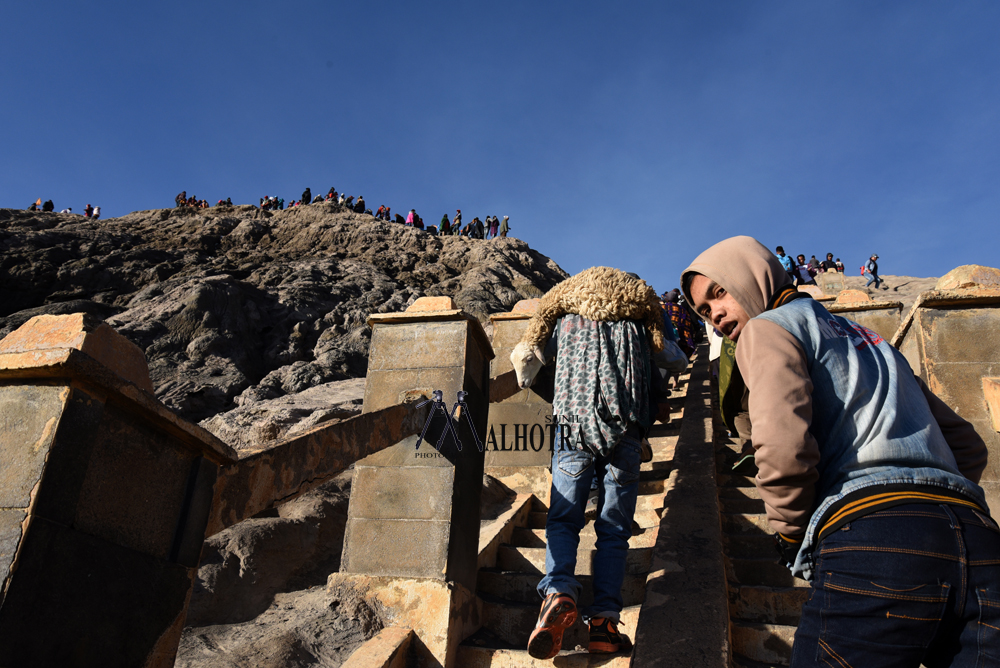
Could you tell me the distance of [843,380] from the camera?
1.72 m

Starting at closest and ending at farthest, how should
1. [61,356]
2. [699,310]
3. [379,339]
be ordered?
[61,356] → [699,310] → [379,339]

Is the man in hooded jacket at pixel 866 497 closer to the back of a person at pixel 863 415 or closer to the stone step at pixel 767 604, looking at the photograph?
the back of a person at pixel 863 415

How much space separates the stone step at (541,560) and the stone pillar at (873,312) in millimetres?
3675

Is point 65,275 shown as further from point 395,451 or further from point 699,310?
point 699,310

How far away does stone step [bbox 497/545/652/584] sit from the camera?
12.0 feet

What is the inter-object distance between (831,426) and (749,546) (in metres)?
2.48

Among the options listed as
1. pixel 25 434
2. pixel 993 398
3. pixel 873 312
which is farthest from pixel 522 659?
pixel 873 312

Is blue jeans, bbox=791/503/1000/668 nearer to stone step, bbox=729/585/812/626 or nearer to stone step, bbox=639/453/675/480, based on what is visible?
stone step, bbox=729/585/812/626

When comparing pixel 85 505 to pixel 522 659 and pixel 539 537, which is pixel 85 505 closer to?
pixel 522 659

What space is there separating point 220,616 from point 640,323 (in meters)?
3.40

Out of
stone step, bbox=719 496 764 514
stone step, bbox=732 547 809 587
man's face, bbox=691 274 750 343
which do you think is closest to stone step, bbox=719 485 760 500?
stone step, bbox=719 496 764 514

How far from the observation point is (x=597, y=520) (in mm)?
3055

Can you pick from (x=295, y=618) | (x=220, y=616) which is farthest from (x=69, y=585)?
(x=220, y=616)

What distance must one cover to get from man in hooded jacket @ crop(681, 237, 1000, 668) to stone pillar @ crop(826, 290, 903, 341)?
14.9 feet
